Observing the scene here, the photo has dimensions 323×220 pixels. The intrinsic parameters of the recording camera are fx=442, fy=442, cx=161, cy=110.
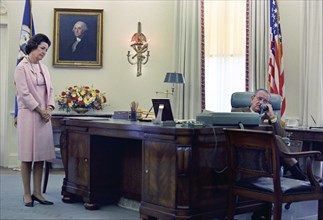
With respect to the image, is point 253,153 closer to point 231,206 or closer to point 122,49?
point 231,206

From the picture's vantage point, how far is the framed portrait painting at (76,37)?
6.93m

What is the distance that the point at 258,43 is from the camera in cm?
624

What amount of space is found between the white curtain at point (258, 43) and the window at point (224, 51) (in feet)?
0.66

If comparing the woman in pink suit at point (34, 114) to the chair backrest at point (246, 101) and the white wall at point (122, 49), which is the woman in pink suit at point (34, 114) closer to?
the chair backrest at point (246, 101)

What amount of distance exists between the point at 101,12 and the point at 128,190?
12.0 ft

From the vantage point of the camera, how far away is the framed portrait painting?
273 inches

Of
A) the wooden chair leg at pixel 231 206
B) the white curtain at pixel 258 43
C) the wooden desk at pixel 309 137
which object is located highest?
the white curtain at pixel 258 43

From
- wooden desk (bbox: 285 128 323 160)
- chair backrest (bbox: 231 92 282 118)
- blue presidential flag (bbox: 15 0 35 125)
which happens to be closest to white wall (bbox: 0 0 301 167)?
blue presidential flag (bbox: 15 0 35 125)

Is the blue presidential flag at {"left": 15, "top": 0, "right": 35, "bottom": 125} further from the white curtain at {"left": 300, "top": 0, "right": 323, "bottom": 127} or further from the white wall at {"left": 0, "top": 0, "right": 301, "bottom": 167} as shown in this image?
the white curtain at {"left": 300, "top": 0, "right": 323, "bottom": 127}

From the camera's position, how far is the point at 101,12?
6.97 m

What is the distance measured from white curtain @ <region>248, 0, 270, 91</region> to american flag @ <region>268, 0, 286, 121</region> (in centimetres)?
26

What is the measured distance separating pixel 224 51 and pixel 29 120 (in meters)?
3.49

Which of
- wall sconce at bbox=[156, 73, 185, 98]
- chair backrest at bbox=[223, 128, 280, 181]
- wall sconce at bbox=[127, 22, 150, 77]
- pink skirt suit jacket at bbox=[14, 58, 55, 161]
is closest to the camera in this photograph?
chair backrest at bbox=[223, 128, 280, 181]

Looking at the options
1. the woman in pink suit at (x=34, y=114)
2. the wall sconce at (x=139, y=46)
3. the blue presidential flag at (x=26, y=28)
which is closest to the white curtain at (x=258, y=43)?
the wall sconce at (x=139, y=46)
